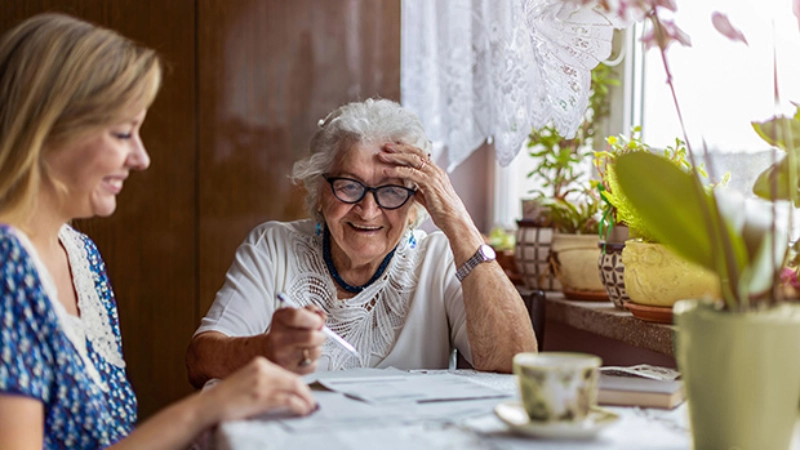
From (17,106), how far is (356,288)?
85cm

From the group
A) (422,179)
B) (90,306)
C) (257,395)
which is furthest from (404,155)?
(257,395)

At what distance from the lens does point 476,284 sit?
5.53 feet

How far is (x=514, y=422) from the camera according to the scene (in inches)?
36.2

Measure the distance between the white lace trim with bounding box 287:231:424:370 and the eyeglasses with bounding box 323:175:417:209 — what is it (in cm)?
16

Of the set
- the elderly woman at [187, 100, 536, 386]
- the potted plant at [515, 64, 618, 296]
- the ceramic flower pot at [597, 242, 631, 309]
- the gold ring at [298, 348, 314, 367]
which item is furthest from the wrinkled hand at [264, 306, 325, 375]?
the potted plant at [515, 64, 618, 296]

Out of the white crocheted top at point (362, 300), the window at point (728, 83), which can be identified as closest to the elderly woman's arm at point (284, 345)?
the white crocheted top at point (362, 300)

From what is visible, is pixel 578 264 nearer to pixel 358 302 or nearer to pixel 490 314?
pixel 490 314

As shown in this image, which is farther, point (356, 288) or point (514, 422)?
point (356, 288)

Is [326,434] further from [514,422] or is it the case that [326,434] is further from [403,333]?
[403,333]

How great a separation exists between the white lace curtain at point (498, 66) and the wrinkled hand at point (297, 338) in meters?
0.88

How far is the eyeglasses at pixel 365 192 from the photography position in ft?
5.67

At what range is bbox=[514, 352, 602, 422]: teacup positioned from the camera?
2.91 ft

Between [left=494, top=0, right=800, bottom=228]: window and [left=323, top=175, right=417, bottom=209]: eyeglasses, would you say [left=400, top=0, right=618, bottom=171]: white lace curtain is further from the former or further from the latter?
[left=323, top=175, right=417, bottom=209]: eyeglasses

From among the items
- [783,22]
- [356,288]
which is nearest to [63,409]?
[356,288]
